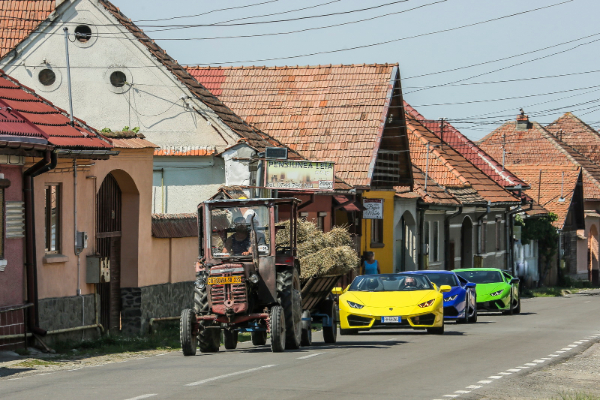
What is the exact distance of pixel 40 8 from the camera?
32.9m

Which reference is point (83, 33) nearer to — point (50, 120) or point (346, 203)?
point (50, 120)

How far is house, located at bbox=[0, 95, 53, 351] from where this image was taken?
17.6 metres

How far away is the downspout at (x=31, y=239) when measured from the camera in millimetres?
18344

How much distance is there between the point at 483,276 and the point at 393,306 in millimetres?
11085

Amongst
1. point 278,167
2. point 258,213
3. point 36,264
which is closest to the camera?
point 258,213

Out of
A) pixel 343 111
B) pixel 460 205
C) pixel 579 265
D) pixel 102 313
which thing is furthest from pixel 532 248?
pixel 102 313

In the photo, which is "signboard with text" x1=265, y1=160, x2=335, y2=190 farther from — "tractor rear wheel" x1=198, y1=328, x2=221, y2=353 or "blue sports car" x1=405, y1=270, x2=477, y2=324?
"tractor rear wheel" x1=198, y1=328, x2=221, y2=353

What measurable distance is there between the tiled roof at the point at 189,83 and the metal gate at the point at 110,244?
675cm

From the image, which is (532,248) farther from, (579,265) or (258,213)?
(258,213)

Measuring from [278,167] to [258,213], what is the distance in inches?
410

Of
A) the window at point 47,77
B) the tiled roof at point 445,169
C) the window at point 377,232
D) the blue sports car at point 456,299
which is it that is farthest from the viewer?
the tiled roof at point 445,169

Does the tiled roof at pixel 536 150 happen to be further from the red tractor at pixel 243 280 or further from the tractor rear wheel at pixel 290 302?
the red tractor at pixel 243 280

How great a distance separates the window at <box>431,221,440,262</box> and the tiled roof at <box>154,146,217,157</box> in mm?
17903

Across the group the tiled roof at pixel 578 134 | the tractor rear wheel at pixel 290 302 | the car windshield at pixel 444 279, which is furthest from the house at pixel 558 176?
the tractor rear wheel at pixel 290 302
